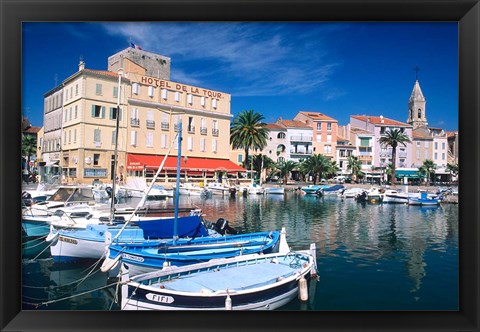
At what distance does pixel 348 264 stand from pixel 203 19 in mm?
5114

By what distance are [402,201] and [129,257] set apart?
1496 cm

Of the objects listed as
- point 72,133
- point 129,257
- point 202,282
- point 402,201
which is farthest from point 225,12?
point 402,201

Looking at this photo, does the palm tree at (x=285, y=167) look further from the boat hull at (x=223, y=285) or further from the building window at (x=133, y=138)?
the boat hull at (x=223, y=285)

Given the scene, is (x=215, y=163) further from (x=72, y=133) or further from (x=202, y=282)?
(x=202, y=282)

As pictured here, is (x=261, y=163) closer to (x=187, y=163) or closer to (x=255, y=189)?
(x=255, y=189)

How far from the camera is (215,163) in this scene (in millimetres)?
10672

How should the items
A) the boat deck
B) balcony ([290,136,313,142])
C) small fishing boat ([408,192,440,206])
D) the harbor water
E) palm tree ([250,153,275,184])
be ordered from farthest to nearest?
small fishing boat ([408,192,440,206]) → palm tree ([250,153,275,184]) → balcony ([290,136,313,142]) → the harbor water → the boat deck

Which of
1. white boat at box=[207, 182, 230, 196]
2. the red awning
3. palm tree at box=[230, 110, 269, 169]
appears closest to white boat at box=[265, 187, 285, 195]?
white boat at box=[207, 182, 230, 196]

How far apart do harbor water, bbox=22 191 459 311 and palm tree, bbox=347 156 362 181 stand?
5.25 feet

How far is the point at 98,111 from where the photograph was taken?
8844 mm

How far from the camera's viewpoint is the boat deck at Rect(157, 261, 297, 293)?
15.7 ft

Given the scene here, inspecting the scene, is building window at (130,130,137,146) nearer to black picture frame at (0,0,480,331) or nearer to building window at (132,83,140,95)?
building window at (132,83,140,95)

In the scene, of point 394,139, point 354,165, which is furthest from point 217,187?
point 394,139

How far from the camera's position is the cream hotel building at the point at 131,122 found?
7809 millimetres
